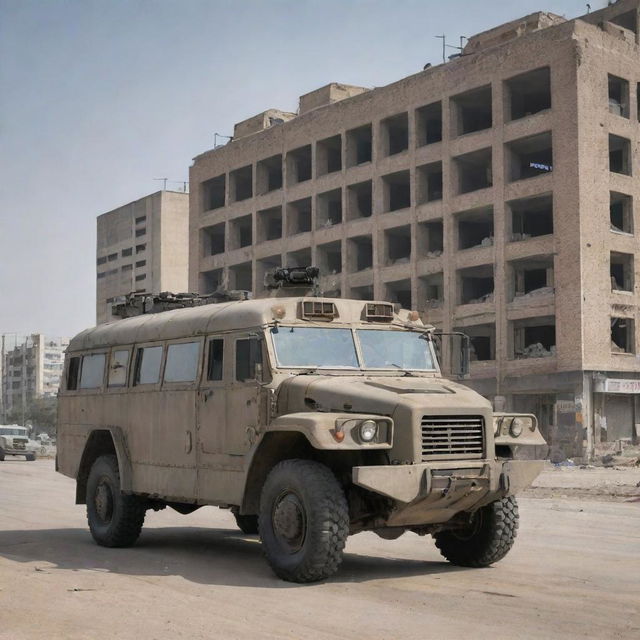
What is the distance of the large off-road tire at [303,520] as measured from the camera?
9.20 metres

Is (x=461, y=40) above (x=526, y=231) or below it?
above

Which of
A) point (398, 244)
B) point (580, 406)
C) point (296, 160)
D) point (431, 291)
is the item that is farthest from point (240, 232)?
point (580, 406)

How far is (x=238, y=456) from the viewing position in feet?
34.7

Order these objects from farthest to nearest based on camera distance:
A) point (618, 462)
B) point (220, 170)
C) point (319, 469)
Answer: point (220, 170), point (618, 462), point (319, 469)

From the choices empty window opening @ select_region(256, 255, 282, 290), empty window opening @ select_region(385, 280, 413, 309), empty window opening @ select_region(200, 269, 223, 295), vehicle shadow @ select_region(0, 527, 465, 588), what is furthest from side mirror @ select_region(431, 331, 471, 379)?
empty window opening @ select_region(200, 269, 223, 295)

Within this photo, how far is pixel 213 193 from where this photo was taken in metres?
69.9

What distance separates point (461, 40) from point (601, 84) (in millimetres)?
10043

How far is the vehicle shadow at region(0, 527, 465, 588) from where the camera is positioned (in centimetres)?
1014

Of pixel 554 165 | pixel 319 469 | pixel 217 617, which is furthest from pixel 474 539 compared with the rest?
pixel 554 165

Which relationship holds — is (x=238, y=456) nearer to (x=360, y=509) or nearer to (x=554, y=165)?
(x=360, y=509)

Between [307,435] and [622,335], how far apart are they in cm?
4112

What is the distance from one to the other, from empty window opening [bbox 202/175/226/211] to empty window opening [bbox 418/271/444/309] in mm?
19410

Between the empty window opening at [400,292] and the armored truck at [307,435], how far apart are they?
42515 millimetres

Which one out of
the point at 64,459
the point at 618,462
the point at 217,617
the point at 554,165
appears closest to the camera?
the point at 217,617
